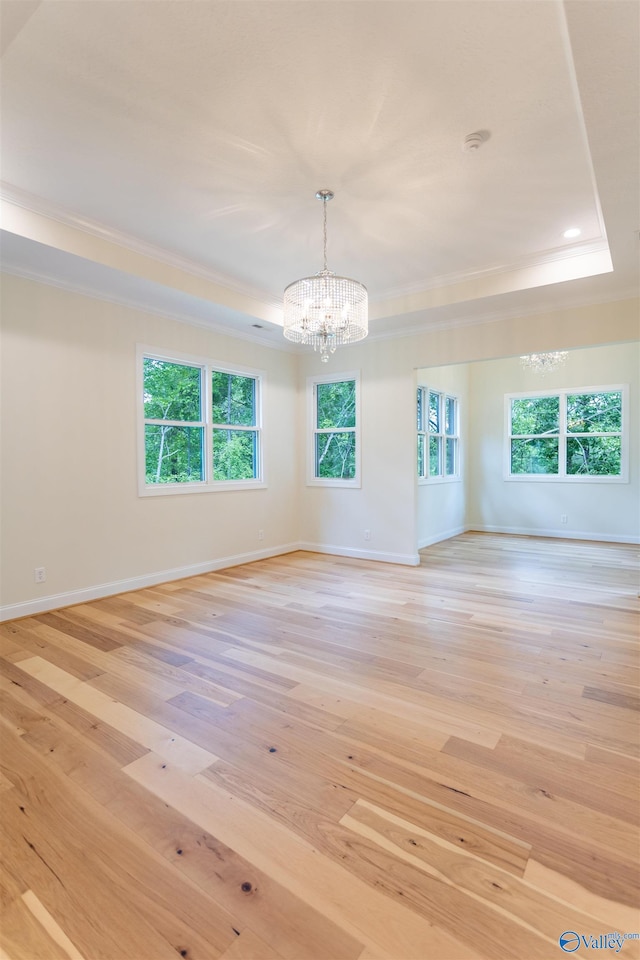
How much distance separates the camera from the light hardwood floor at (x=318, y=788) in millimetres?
1214

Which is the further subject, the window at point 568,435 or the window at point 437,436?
the window at point 568,435

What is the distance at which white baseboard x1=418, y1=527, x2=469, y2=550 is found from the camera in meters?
6.57

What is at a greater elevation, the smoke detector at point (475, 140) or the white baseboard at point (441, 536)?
the smoke detector at point (475, 140)

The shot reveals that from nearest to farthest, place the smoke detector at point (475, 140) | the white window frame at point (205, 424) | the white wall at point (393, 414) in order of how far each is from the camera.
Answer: the smoke detector at point (475, 140)
the white window frame at point (205, 424)
the white wall at point (393, 414)

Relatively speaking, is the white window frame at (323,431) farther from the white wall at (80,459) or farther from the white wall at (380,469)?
the white wall at (80,459)

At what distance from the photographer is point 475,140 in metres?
2.47

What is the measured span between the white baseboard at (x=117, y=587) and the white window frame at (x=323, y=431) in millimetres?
1163

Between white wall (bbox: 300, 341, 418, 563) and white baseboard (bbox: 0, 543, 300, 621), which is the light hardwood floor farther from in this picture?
white wall (bbox: 300, 341, 418, 563)

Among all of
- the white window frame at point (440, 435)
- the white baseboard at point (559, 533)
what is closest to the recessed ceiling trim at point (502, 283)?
the white window frame at point (440, 435)

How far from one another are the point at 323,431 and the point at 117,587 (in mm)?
3176

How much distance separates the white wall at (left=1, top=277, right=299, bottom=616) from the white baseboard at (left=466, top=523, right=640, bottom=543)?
4918mm

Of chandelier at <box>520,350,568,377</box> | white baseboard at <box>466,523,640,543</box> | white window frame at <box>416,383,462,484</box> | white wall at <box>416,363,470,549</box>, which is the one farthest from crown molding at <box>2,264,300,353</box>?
white baseboard at <box>466,523,640,543</box>

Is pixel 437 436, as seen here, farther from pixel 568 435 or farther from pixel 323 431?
pixel 568 435

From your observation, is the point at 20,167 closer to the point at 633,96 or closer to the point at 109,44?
A: the point at 109,44
